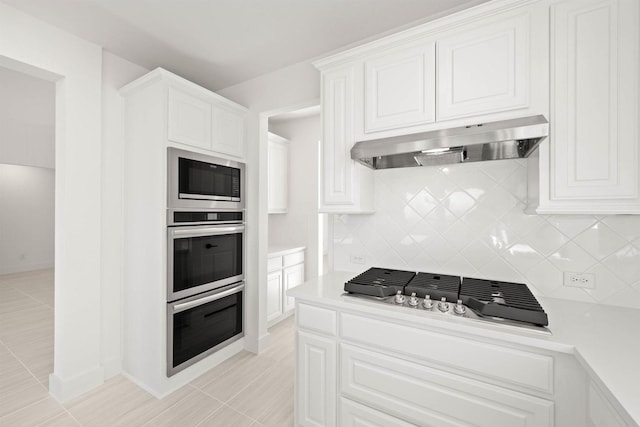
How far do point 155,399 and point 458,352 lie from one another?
2144mm

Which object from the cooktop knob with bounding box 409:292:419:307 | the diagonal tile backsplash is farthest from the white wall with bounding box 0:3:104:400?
the cooktop knob with bounding box 409:292:419:307

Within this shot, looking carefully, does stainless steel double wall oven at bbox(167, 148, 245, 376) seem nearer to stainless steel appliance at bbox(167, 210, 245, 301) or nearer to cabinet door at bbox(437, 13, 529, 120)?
stainless steel appliance at bbox(167, 210, 245, 301)

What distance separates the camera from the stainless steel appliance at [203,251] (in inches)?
83.7

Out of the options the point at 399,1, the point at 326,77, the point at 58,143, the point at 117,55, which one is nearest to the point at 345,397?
the point at 326,77

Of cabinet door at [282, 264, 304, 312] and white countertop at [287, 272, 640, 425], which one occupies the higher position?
white countertop at [287, 272, 640, 425]

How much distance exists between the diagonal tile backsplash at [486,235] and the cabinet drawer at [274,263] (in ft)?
3.74

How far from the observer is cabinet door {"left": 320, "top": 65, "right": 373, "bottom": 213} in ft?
6.09

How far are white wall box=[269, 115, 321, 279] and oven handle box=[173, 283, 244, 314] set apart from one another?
4.28 ft

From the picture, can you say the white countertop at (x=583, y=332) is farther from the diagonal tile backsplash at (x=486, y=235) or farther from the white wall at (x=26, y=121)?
the white wall at (x=26, y=121)

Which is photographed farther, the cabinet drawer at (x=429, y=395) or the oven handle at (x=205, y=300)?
the oven handle at (x=205, y=300)

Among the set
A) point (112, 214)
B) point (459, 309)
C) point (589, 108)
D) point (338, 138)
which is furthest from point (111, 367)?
point (589, 108)

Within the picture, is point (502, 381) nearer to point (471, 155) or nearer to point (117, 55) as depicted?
point (471, 155)

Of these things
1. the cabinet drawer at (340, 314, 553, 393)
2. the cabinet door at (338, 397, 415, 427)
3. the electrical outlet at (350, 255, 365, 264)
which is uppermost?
the electrical outlet at (350, 255, 365, 264)

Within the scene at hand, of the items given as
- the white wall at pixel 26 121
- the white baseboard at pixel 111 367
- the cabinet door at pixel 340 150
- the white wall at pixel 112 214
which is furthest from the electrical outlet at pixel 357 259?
the white wall at pixel 26 121
